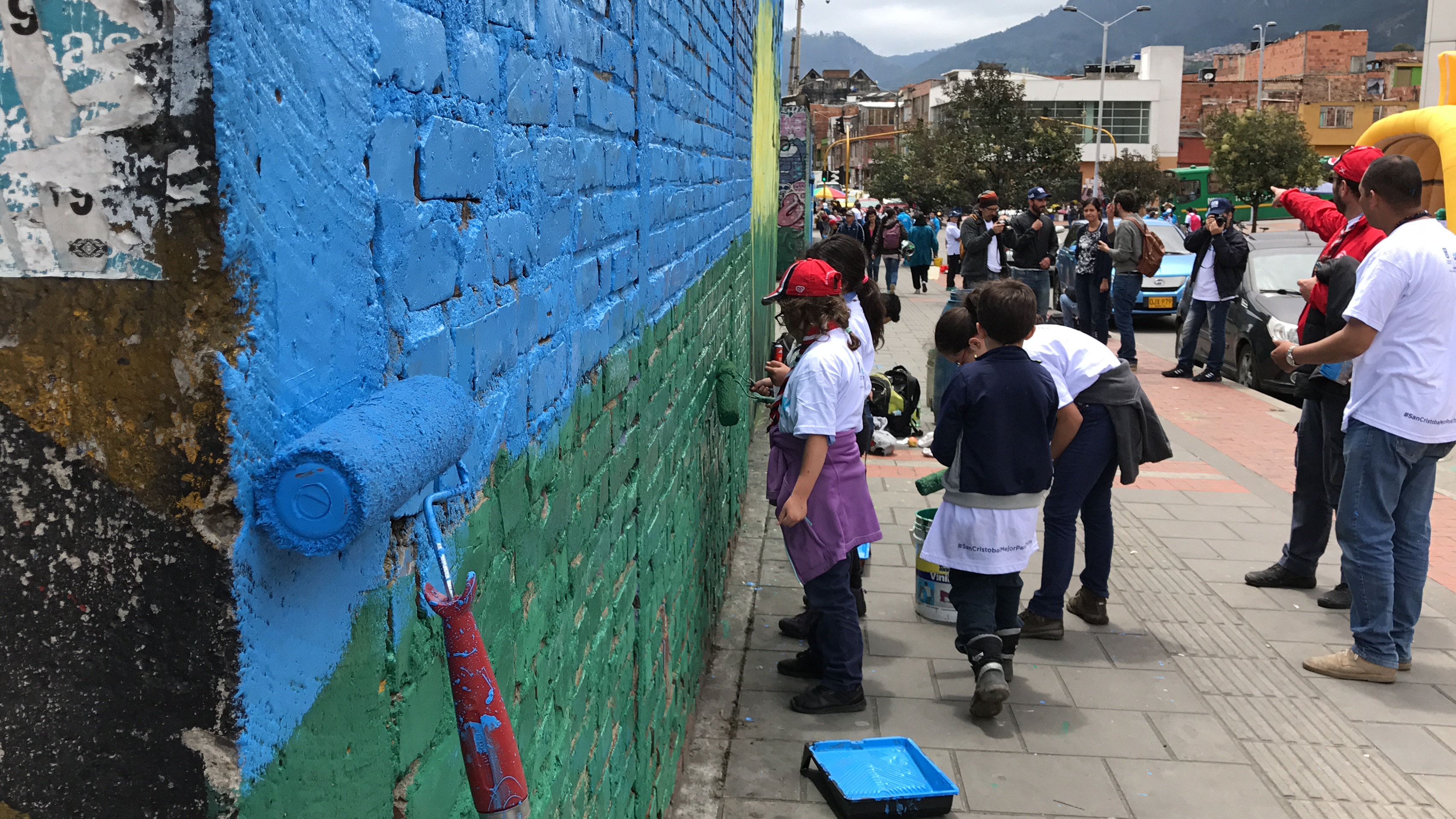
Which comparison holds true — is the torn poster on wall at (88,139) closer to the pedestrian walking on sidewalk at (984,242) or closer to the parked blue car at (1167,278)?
the pedestrian walking on sidewalk at (984,242)

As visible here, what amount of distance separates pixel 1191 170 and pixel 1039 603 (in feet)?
215

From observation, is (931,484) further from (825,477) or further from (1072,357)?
(825,477)

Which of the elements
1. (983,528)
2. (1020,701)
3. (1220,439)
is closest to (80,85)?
(983,528)

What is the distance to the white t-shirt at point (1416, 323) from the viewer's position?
4609 millimetres

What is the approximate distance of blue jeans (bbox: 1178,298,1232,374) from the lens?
491 inches

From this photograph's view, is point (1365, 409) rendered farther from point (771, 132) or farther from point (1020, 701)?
point (771, 132)

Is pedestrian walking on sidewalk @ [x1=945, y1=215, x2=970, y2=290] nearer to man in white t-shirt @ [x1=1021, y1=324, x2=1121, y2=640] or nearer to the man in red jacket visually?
the man in red jacket

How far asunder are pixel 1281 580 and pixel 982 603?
7.80 ft

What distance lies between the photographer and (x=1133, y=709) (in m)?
4.73

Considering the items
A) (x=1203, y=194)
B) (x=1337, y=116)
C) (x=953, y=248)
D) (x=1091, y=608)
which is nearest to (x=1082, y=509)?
(x=1091, y=608)

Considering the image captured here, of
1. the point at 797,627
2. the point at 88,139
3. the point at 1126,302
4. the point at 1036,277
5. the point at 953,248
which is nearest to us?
the point at 88,139

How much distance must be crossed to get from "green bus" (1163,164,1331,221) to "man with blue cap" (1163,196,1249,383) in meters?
49.3

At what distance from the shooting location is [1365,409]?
15.7 feet

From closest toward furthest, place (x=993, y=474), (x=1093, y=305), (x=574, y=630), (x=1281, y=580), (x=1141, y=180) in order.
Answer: (x=574, y=630) < (x=993, y=474) < (x=1281, y=580) < (x=1093, y=305) < (x=1141, y=180)
